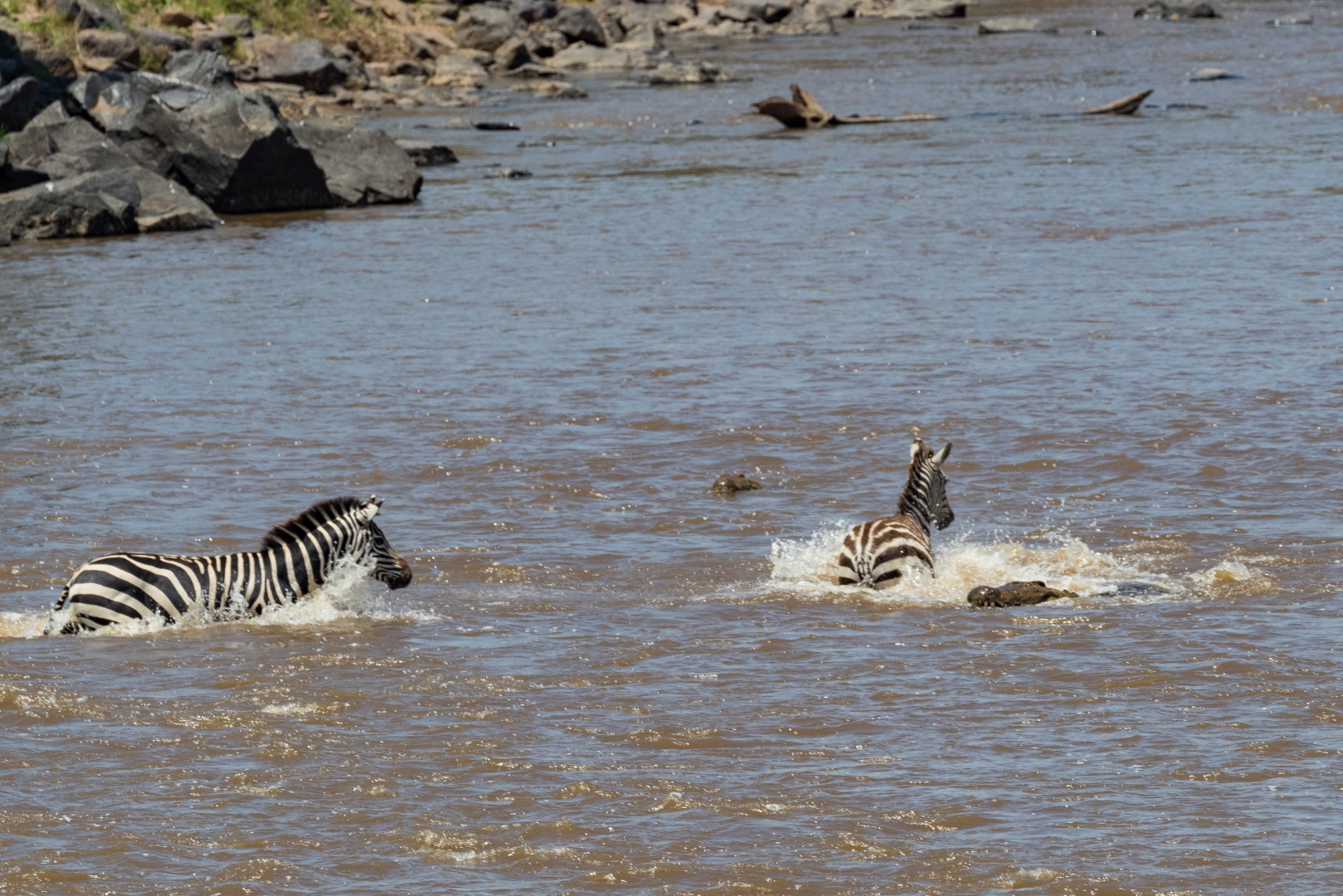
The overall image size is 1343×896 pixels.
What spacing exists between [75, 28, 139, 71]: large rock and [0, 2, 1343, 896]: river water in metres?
15.2

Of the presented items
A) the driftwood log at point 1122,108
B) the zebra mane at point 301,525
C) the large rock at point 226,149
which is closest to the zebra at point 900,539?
the zebra mane at point 301,525

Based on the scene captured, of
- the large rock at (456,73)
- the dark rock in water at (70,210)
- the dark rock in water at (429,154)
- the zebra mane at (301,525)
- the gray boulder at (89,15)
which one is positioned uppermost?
the gray boulder at (89,15)

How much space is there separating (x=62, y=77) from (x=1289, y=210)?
69.1 ft

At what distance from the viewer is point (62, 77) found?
32.7 m

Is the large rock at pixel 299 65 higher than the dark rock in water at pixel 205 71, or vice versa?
the large rock at pixel 299 65

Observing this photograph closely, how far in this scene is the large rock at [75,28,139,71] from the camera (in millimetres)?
39219

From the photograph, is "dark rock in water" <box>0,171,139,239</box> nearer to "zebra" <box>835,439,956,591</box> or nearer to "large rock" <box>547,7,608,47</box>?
"zebra" <box>835,439,956,591</box>

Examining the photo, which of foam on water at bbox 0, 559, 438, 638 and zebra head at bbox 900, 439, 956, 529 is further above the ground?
zebra head at bbox 900, 439, 956, 529

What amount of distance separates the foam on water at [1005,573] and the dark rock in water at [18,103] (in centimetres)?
2106

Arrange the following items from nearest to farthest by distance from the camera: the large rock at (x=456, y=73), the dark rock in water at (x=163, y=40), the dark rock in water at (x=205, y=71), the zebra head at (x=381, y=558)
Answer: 1. the zebra head at (x=381, y=558)
2. the dark rock in water at (x=205, y=71)
3. the dark rock in water at (x=163, y=40)
4. the large rock at (x=456, y=73)

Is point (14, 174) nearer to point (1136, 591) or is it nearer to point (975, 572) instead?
point (975, 572)

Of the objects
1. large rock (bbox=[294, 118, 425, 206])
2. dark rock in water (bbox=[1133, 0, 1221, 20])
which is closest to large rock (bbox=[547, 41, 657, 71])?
dark rock in water (bbox=[1133, 0, 1221, 20])

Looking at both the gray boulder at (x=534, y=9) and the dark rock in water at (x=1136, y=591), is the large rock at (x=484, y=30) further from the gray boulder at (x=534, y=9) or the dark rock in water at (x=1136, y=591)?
the dark rock in water at (x=1136, y=591)

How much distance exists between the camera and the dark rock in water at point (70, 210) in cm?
2483
